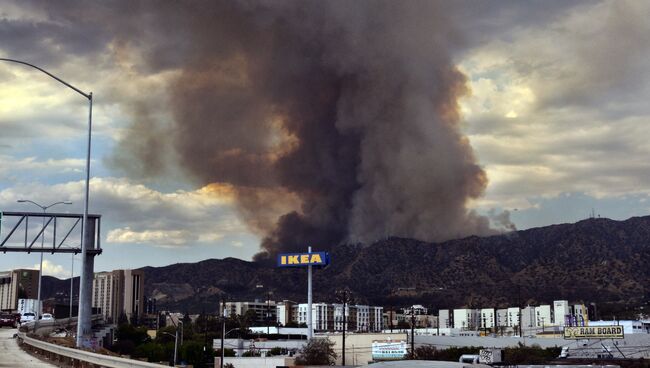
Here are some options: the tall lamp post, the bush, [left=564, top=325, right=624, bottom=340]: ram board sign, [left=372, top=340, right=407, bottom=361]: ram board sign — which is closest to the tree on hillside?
[left=372, top=340, right=407, bottom=361]: ram board sign

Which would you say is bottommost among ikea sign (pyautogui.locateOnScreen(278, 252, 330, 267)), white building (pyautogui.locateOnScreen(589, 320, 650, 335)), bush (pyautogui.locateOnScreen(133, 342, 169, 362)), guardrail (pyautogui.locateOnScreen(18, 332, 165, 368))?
bush (pyautogui.locateOnScreen(133, 342, 169, 362))

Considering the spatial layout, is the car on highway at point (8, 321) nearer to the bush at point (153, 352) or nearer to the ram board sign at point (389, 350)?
the bush at point (153, 352)

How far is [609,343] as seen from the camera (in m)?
125

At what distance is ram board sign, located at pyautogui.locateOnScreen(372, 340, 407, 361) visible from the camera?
133875 mm

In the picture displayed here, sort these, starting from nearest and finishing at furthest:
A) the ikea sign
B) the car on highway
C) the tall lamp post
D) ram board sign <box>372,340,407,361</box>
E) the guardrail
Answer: the guardrail < the tall lamp post < the car on highway < ram board sign <box>372,340,407,361</box> < the ikea sign

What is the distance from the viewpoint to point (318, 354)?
12750 cm

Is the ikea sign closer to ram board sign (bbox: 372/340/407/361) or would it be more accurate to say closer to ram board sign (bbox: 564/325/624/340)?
ram board sign (bbox: 372/340/407/361)

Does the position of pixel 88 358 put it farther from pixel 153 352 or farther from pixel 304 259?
pixel 304 259

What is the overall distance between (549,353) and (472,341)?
36.1 m

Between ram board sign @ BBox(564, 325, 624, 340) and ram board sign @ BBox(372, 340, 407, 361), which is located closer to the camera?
ram board sign @ BBox(564, 325, 624, 340)

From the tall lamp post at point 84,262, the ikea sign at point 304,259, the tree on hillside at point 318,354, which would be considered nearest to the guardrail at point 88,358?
the tall lamp post at point 84,262

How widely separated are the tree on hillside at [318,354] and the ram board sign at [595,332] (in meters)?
39.5

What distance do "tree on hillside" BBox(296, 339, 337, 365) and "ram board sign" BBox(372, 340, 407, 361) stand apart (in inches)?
322

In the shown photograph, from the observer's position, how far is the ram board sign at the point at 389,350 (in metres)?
134
